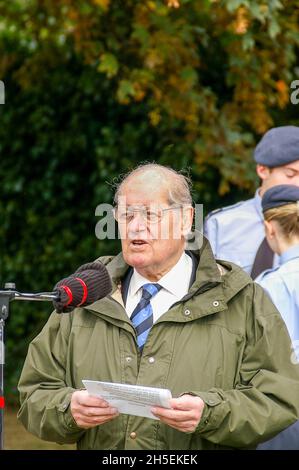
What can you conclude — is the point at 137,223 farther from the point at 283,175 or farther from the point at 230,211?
the point at 230,211

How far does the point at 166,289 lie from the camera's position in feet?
11.4

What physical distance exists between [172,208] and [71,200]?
5.15 metres

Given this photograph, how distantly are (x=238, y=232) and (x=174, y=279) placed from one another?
69.5 inches

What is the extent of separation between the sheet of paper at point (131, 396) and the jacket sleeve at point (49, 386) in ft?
0.74

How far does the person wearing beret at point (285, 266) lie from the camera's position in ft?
12.1

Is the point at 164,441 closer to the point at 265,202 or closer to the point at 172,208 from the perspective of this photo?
the point at 172,208

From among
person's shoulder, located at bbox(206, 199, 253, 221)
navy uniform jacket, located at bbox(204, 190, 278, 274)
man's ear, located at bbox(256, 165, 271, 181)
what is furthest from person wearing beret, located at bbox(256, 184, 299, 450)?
person's shoulder, located at bbox(206, 199, 253, 221)

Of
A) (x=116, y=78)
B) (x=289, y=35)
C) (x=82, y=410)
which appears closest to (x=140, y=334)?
(x=82, y=410)

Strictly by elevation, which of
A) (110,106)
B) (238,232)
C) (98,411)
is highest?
(110,106)

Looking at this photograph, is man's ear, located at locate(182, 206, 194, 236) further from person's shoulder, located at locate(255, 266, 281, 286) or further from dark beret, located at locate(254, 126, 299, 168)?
dark beret, located at locate(254, 126, 299, 168)

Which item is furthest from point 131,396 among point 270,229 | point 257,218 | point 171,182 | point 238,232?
point 257,218

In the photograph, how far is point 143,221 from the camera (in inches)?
132

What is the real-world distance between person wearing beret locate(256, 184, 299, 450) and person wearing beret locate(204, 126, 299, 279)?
681 mm

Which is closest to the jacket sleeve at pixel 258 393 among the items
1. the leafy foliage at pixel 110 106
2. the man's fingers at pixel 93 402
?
the man's fingers at pixel 93 402
